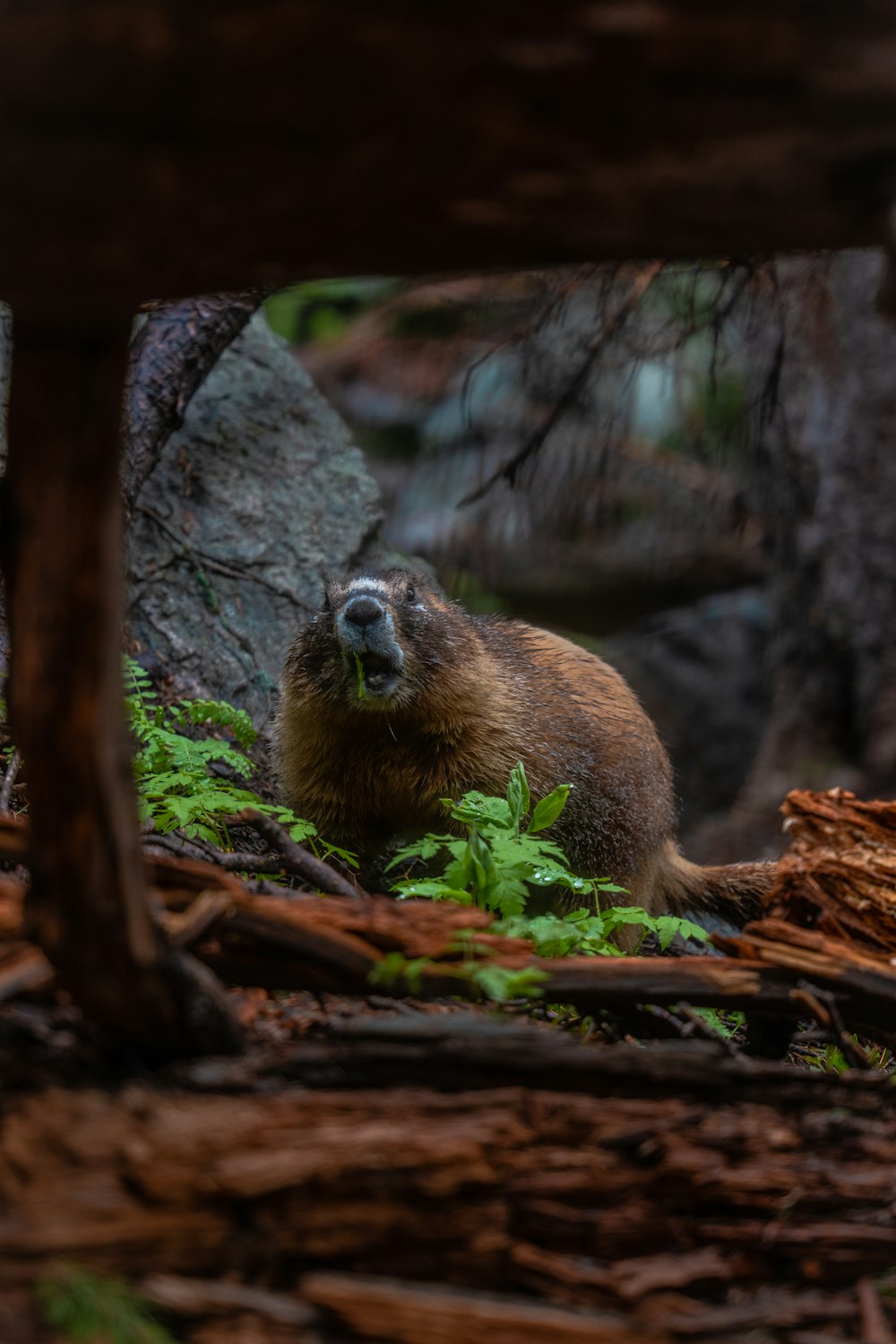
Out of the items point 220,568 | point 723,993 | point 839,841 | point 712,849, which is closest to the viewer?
point 723,993

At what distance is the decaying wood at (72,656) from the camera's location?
7.45 feet

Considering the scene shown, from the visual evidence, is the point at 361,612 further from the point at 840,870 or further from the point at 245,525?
the point at 245,525

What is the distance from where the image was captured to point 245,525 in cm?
828

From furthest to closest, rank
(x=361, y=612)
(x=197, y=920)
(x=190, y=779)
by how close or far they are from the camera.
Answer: (x=361, y=612) < (x=190, y=779) < (x=197, y=920)

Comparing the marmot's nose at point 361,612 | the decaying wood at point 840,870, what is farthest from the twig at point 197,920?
the marmot's nose at point 361,612

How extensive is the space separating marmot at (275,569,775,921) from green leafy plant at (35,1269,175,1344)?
3902 millimetres

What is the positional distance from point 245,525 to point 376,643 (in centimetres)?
279

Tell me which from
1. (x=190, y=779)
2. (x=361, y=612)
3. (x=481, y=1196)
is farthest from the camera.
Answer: (x=361, y=612)

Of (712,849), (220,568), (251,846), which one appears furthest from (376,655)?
(712,849)

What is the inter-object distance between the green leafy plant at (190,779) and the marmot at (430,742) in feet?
1.14

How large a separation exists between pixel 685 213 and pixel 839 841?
2.62m

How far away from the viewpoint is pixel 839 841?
4.18m

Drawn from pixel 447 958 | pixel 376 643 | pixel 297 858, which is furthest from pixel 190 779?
pixel 447 958

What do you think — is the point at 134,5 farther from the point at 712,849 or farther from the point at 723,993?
the point at 712,849
